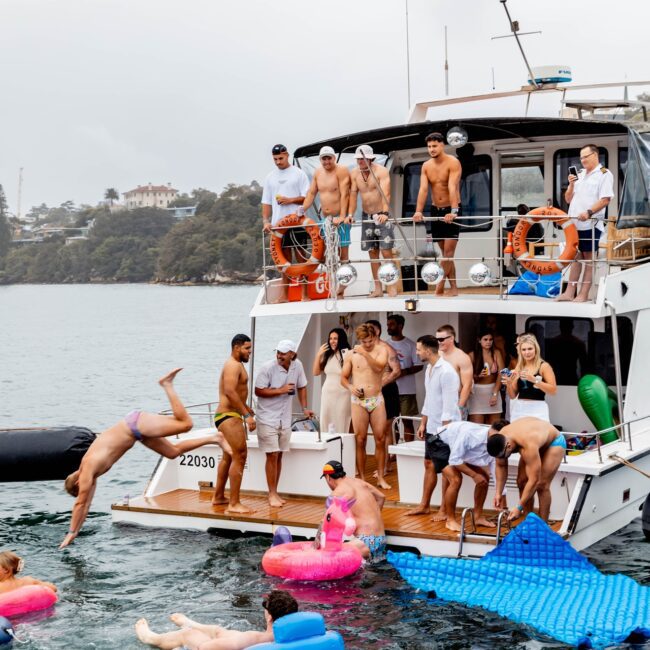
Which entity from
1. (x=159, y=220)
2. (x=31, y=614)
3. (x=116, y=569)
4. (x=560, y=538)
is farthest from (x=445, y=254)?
(x=159, y=220)

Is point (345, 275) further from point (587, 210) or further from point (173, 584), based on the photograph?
point (173, 584)

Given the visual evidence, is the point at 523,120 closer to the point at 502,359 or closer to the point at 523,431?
the point at 502,359

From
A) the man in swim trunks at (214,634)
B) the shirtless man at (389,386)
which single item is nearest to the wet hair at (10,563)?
the man in swim trunks at (214,634)

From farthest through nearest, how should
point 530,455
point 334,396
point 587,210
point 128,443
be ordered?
point 334,396, point 587,210, point 128,443, point 530,455

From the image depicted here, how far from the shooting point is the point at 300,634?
8453 mm

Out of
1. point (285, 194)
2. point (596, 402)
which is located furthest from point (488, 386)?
point (285, 194)

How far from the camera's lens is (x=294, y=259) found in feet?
47.2

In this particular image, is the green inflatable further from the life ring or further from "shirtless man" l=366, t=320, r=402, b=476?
the life ring

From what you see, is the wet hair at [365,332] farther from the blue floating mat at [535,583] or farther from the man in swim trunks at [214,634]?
the man in swim trunks at [214,634]

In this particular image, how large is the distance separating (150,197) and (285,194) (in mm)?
128897

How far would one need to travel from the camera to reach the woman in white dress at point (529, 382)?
38.2 ft

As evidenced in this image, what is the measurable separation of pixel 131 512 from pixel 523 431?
4764mm

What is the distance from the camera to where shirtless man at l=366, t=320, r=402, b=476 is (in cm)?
1299

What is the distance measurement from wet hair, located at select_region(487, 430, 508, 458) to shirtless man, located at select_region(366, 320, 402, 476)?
7.26ft
